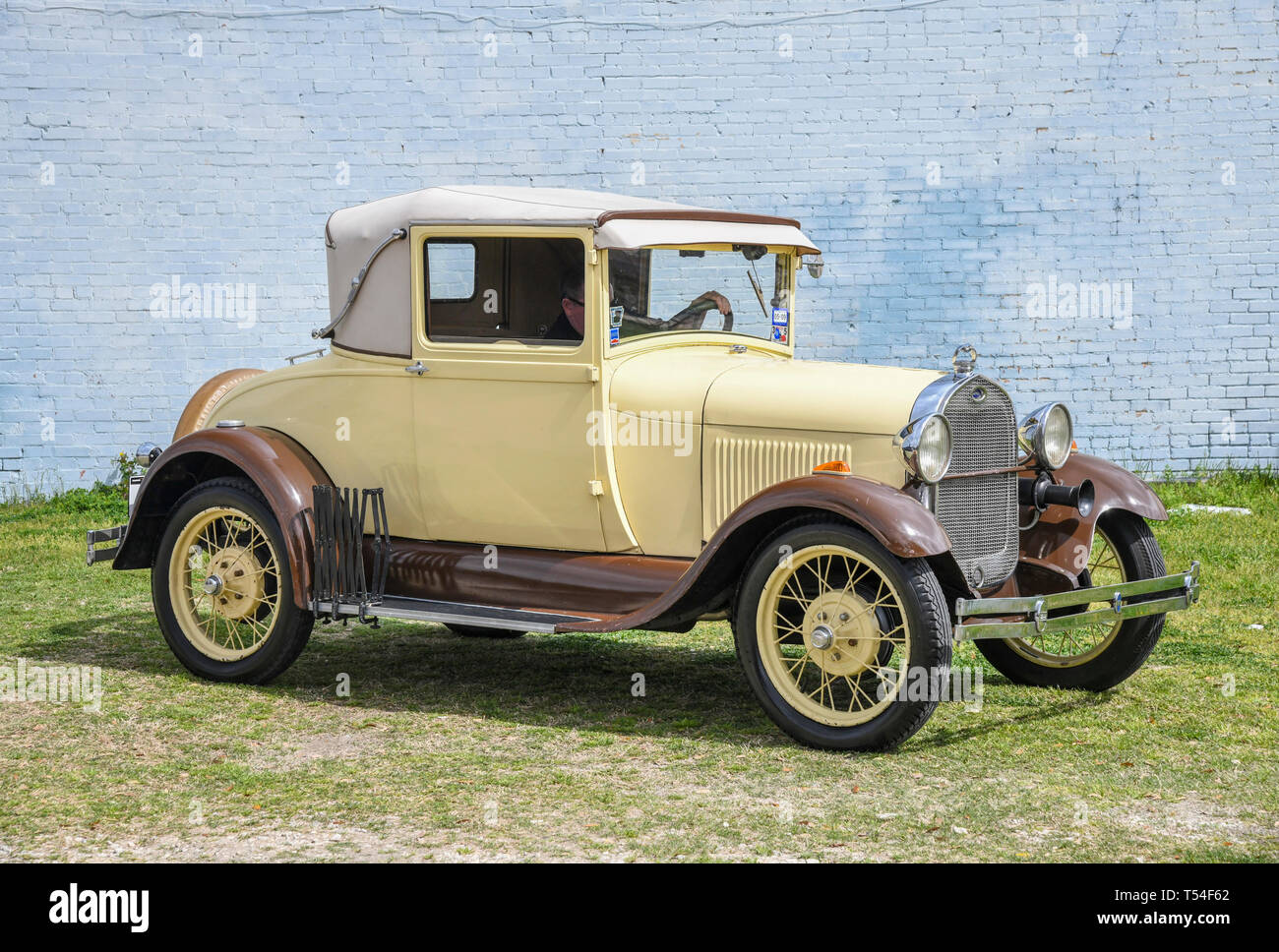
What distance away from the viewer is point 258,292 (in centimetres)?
1042

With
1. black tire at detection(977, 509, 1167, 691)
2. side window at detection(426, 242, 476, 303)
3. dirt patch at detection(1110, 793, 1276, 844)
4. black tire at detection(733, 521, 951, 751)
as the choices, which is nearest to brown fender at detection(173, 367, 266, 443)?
side window at detection(426, 242, 476, 303)

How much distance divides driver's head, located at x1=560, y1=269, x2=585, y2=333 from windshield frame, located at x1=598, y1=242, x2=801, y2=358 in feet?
0.31

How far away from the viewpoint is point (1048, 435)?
5477 millimetres

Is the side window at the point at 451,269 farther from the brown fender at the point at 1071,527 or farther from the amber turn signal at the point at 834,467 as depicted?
the brown fender at the point at 1071,527

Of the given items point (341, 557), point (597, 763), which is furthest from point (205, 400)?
point (597, 763)

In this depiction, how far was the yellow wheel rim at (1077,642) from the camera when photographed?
5695 millimetres

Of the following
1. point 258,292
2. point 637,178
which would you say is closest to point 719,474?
point 637,178

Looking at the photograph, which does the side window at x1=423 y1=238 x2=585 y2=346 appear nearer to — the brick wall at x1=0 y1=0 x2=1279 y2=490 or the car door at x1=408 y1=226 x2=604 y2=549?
the car door at x1=408 y1=226 x2=604 y2=549

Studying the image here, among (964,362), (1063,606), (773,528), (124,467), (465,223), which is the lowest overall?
(1063,606)

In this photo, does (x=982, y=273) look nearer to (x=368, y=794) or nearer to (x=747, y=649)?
(x=747, y=649)

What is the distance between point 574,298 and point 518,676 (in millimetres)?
1778

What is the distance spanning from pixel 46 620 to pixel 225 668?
72.5 inches

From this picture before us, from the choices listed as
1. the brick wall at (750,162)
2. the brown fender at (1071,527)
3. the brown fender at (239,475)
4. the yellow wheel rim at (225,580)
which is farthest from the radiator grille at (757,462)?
the brick wall at (750,162)

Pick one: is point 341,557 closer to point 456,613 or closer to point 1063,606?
point 456,613
